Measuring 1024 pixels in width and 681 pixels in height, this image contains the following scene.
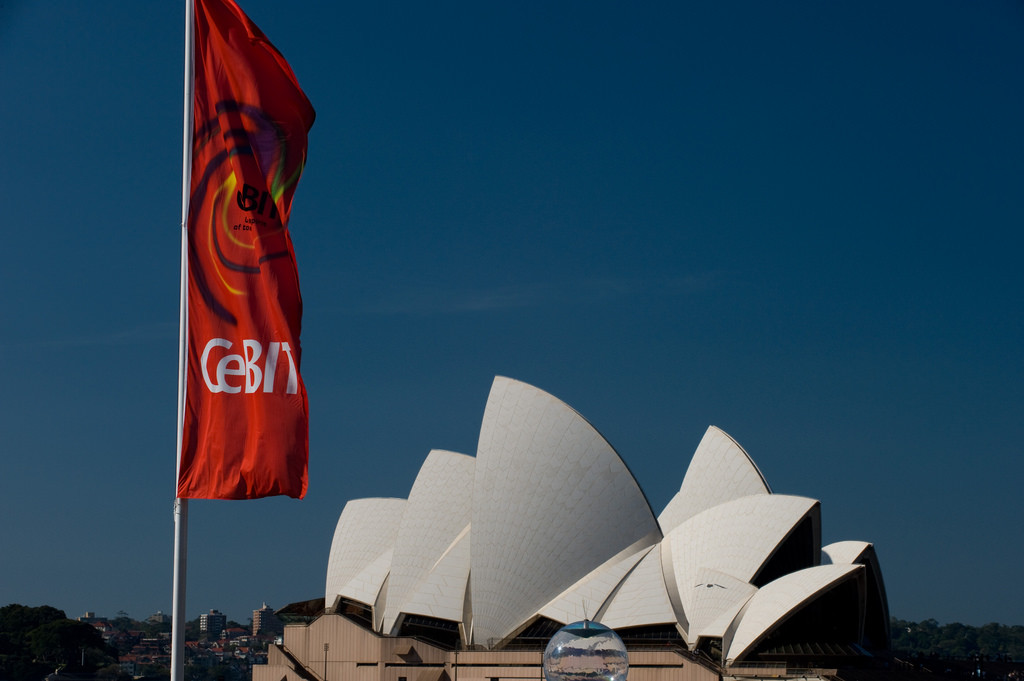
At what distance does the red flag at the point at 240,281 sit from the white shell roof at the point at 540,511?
94.9 feet

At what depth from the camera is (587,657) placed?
9375 millimetres

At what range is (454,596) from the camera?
41000mm

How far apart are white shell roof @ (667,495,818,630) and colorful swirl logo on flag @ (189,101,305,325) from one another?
1041 inches

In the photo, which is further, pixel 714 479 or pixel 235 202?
pixel 714 479

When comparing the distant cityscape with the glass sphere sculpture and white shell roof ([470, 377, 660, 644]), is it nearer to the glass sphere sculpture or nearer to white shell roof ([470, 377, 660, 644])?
white shell roof ([470, 377, 660, 644])

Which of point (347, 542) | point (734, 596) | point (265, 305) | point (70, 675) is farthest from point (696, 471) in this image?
point (70, 675)

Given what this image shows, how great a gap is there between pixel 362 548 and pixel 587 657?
39694 mm

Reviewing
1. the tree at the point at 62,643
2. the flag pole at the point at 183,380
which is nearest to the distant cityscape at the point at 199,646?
the tree at the point at 62,643

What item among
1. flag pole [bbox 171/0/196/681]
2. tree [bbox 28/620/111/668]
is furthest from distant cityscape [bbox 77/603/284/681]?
flag pole [bbox 171/0/196/681]

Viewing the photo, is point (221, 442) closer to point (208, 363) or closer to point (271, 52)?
point (208, 363)

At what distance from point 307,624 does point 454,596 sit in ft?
24.8

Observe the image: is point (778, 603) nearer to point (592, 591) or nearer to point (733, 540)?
point (733, 540)

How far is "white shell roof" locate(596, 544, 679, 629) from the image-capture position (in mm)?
35062

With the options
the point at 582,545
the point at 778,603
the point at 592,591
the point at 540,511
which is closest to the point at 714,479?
the point at 582,545
